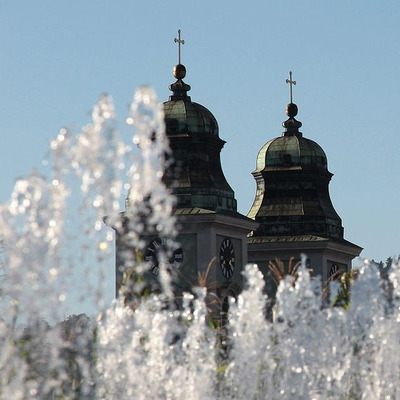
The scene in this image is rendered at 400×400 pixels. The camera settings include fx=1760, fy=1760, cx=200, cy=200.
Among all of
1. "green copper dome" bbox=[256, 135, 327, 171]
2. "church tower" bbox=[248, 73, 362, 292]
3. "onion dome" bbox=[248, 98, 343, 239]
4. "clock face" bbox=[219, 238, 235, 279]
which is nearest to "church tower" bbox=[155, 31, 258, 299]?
"clock face" bbox=[219, 238, 235, 279]

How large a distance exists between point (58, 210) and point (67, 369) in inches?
85.0

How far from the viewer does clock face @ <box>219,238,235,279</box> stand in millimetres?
66250

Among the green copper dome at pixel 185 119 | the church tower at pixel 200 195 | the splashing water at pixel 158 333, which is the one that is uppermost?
the green copper dome at pixel 185 119

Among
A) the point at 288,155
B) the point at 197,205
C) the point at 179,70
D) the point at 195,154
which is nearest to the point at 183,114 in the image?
the point at 195,154

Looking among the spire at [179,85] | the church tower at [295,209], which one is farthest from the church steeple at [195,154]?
the church tower at [295,209]

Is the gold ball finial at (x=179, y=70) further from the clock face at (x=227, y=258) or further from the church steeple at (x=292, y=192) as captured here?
the church steeple at (x=292, y=192)

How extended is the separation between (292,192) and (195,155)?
37.4ft

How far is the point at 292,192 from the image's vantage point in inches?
3034

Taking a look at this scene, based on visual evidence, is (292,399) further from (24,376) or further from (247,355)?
(24,376)

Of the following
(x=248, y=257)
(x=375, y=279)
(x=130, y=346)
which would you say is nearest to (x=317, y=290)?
(x=375, y=279)

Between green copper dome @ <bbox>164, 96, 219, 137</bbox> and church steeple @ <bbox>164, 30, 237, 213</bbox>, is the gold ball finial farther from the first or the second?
green copper dome @ <bbox>164, 96, 219, 137</bbox>

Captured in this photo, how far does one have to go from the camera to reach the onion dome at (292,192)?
249 feet

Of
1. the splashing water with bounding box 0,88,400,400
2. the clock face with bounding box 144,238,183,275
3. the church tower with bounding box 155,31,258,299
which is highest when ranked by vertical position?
the church tower with bounding box 155,31,258,299

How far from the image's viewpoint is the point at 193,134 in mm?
66625
